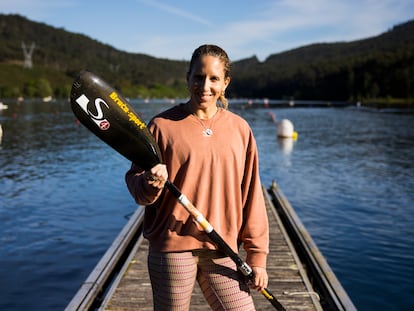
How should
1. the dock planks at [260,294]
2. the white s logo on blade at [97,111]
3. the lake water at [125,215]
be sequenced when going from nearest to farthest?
the white s logo on blade at [97,111] → the dock planks at [260,294] → the lake water at [125,215]

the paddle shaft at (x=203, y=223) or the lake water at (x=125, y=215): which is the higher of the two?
the paddle shaft at (x=203, y=223)

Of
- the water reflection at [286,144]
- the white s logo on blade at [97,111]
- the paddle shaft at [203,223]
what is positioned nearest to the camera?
the paddle shaft at [203,223]

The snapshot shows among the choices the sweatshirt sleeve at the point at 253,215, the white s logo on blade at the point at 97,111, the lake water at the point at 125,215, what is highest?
the white s logo on blade at the point at 97,111

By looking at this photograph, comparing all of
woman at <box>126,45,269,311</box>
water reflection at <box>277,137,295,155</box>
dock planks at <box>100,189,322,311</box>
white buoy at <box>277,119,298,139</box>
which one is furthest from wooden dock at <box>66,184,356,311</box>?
white buoy at <box>277,119,298,139</box>

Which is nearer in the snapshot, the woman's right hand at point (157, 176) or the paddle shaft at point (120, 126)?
the woman's right hand at point (157, 176)

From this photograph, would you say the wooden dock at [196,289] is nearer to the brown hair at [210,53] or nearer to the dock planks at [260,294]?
the dock planks at [260,294]

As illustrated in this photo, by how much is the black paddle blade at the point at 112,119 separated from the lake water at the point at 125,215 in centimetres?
615

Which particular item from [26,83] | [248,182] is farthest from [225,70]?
[26,83]

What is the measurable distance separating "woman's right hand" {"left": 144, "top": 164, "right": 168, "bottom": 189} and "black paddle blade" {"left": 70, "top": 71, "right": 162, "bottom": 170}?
0.18 m

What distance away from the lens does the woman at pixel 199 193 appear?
102 inches

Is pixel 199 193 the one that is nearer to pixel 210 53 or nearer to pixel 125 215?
pixel 210 53

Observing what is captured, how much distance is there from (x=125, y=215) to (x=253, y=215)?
35.5 ft

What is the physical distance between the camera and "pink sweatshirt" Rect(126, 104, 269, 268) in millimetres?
2598

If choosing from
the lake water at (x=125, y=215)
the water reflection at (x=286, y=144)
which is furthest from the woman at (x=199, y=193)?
the water reflection at (x=286, y=144)
